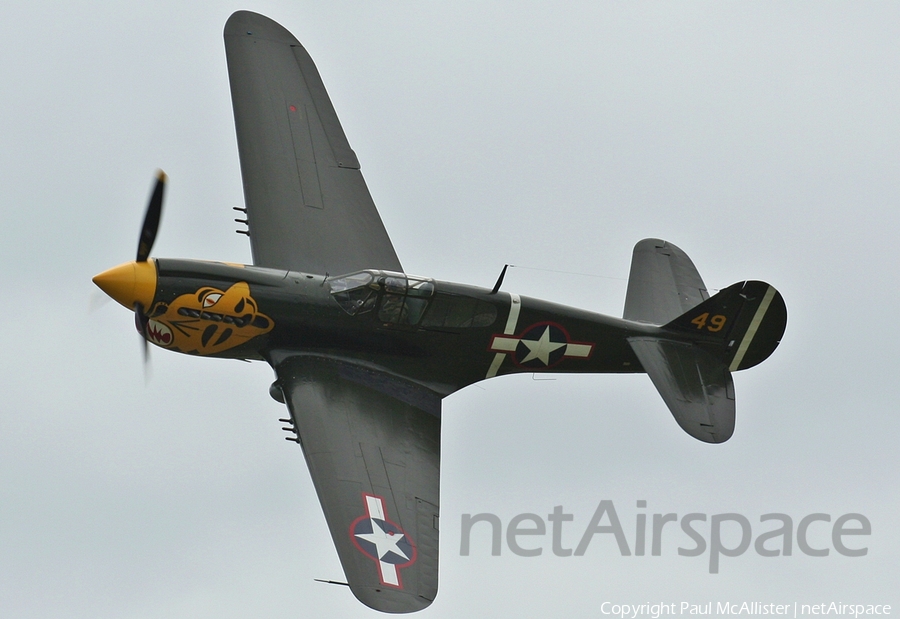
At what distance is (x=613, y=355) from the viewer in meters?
25.0

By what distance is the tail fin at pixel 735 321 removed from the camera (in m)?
25.1

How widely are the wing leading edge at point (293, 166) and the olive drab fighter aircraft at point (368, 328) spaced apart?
3 centimetres

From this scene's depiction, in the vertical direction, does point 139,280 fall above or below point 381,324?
above

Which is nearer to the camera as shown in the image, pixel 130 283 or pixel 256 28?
pixel 130 283

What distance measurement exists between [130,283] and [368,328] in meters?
3.55

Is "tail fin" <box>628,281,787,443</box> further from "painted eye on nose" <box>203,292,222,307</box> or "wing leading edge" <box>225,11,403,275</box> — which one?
"painted eye on nose" <box>203,292,222,307</box>

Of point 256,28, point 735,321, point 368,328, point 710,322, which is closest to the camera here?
point 368,328

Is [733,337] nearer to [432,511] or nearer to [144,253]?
[432,511]

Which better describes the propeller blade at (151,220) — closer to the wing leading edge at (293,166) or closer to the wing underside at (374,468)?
the wing leading edge at (293,166)

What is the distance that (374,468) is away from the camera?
72.5 feet

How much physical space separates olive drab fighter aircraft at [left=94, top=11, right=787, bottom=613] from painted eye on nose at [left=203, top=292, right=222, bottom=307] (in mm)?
33

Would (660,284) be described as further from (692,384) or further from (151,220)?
(151,220)

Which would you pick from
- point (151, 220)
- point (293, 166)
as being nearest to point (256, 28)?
point (293, 166)

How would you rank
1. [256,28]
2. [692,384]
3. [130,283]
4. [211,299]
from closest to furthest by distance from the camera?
1. [130,283]
2. [211,299]
3. [692,384]
4. [256,28]
